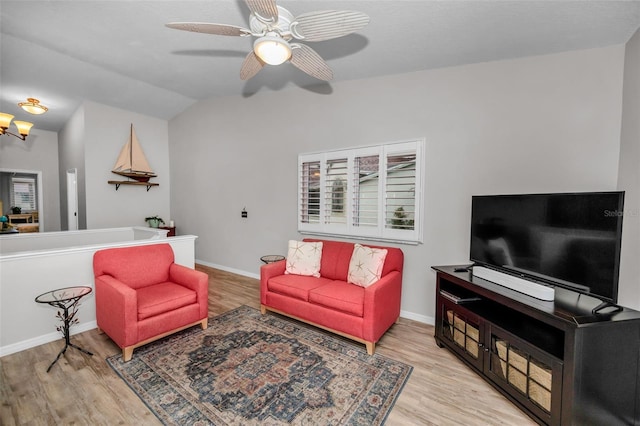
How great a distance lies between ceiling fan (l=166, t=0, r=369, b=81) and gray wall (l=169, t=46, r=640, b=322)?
1621 millimetres

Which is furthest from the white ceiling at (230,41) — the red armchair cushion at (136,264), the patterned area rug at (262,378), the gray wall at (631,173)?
the patterned area rug at (262,378)

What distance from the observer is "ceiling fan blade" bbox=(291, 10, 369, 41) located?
151cm

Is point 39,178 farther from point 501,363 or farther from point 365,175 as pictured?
point 501,363

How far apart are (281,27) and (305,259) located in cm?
238

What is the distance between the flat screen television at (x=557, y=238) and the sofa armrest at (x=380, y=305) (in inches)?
33.3

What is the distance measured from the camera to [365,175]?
3426 mm

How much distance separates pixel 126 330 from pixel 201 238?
3389mm

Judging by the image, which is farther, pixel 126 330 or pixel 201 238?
pixel 201 238

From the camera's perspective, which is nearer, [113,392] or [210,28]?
[210,28]

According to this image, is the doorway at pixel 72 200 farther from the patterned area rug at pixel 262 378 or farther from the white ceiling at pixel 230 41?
the patterned area rug at pixel 262 378

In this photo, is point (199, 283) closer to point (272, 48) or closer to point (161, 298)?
point (161, 298)

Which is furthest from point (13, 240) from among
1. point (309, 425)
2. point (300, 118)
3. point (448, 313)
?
point (448, 313)

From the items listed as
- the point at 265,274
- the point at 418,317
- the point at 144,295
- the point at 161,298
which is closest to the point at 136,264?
the point at 144,295

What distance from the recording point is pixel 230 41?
290 cm
